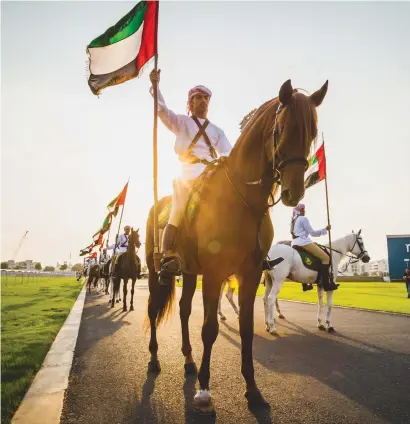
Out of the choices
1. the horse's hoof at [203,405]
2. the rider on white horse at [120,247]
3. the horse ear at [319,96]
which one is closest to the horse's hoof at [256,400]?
the horse's hoof at [203,405]

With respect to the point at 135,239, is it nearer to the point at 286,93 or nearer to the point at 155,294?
the point at 155,294

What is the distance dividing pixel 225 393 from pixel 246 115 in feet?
11.4

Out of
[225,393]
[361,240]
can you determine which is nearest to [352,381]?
[225,393]

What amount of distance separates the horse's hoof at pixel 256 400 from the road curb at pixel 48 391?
1.85 meters

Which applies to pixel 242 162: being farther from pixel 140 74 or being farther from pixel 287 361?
pixel 287 361

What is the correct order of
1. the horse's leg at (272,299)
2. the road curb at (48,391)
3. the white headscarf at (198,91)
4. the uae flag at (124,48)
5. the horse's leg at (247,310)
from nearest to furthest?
the road curb at (48,391) < the horse's leg at (247,310) < the white headscarf at (198,91) < the uae flag at (124,48) < the horse's leg at (272,299)

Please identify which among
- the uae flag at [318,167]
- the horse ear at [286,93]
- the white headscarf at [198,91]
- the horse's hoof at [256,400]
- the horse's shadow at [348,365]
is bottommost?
the horse's shadow at [348,365]

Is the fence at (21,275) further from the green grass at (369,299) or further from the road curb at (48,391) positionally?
the road curb at (48,391)

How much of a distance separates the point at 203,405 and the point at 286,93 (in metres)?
3.18

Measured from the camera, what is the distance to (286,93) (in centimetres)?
331

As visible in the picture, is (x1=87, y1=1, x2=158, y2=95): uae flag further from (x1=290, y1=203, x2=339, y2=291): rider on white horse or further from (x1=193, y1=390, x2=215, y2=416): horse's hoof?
(x1=290, y1=203, x2=339, y2=291): rider on white horse

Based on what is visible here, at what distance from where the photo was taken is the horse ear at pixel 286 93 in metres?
3.28

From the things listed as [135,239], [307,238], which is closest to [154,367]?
[307,238]

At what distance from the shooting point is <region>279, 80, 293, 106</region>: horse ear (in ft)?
10.8
